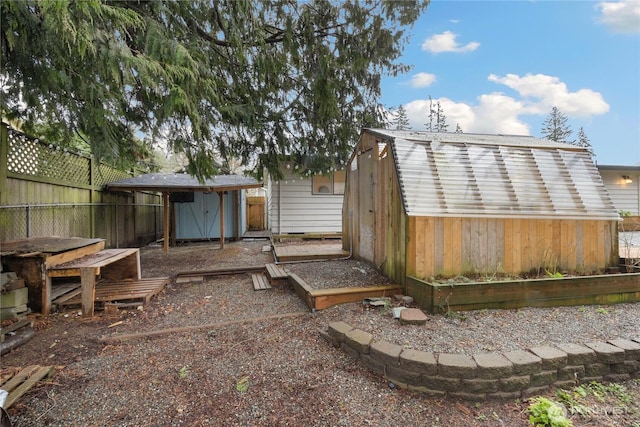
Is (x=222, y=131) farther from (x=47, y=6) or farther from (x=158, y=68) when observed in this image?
(x=47, y=6)

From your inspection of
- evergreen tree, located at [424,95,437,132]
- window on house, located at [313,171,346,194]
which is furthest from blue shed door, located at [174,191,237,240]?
evergreen tree, located at [424,95,437,132]

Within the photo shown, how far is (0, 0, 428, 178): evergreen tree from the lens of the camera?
8.86 ft

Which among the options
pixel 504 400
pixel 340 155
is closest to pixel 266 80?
pixel 340 155

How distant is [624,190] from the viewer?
12555mm

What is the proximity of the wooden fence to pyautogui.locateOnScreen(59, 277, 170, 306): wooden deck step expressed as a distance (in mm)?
1495

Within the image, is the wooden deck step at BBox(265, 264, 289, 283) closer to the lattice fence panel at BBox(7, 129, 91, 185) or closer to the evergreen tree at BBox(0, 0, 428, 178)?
the evergreen tree at BBox(0, 0, 428, 178)

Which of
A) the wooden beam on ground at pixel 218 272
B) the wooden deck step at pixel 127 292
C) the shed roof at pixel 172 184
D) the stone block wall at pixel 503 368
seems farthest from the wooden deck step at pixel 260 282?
the shed roof at pixel 172 184

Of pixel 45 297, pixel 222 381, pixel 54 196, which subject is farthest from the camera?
pixel 54 196

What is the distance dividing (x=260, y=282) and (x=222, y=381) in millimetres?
2700

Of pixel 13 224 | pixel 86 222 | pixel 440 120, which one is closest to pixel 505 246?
pixel 13 224

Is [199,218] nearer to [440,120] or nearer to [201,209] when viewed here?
[201,209]

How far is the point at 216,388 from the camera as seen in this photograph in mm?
2223

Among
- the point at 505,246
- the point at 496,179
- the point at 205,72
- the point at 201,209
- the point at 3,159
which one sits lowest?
the point at 505,246

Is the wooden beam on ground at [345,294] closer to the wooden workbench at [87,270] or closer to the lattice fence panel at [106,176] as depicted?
the wooden workbench at [87,270]
